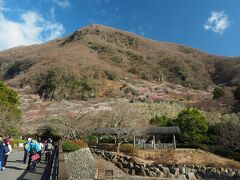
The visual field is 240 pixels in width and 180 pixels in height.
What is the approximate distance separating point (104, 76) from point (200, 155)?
5917 centimetres

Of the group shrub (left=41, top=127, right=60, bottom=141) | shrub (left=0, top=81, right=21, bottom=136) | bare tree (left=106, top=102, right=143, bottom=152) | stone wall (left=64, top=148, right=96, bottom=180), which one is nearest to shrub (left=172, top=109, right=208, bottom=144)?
bare tree (left=106, top=102, right=143, bottom=152)

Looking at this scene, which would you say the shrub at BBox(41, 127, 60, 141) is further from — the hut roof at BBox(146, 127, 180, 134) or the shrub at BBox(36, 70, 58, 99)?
the shrub at BBox(36, 70, 58, 99)

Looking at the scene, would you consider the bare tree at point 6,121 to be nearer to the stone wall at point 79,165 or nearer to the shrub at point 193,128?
the stone wall at point 79,165

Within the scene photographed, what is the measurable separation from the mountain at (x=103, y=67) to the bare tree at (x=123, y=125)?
123 feet

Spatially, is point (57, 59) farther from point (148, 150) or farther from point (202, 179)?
point (202, 179)

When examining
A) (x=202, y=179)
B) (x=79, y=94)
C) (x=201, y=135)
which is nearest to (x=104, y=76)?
(x=79, y=94)

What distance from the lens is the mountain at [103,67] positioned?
83.4m

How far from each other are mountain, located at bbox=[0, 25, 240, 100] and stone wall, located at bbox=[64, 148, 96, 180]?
176ft

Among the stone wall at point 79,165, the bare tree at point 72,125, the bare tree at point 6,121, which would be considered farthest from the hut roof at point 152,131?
the bare tree at point 6,121

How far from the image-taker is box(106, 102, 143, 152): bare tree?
117 ft

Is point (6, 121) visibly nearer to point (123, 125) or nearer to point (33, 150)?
point (123, 125)

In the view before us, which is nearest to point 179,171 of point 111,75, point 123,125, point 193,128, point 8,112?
point 193,128

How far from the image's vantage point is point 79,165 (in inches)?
884

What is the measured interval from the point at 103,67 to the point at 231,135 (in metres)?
65.7
